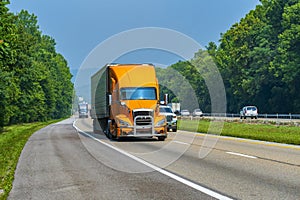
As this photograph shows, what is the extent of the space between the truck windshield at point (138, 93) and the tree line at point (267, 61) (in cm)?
2685

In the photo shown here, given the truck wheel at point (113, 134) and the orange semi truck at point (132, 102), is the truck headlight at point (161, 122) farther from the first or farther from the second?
the truck wheel at point (113, 134)

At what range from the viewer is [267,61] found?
69.6 meters

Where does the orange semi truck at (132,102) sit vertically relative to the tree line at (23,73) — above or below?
below

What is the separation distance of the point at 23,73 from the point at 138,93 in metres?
40.0

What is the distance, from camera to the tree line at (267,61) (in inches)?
2490

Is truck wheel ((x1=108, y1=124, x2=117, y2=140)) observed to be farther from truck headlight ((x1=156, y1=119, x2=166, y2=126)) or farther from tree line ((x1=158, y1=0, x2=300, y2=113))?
tree line ((x1=158, y1=0, x2=300, y2=113))

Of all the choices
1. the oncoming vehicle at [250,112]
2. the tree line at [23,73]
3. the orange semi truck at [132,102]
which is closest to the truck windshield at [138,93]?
the orange semi truck at [132,102]

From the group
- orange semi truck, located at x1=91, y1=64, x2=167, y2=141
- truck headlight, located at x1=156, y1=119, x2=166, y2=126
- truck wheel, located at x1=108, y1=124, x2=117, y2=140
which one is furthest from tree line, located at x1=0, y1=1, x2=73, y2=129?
truck headlight, located at x1=156, y1=119, x2=166, y2=126

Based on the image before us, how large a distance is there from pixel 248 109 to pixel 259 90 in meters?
10.0

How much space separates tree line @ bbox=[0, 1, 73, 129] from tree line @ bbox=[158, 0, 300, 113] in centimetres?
1645

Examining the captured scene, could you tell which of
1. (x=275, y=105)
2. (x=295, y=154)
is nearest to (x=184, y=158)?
(x=295, y=154)

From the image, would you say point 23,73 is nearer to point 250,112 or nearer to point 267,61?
point 250,112

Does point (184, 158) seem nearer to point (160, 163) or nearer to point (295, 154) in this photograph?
point (160, 163)

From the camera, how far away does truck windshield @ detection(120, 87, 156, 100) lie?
2470cm
